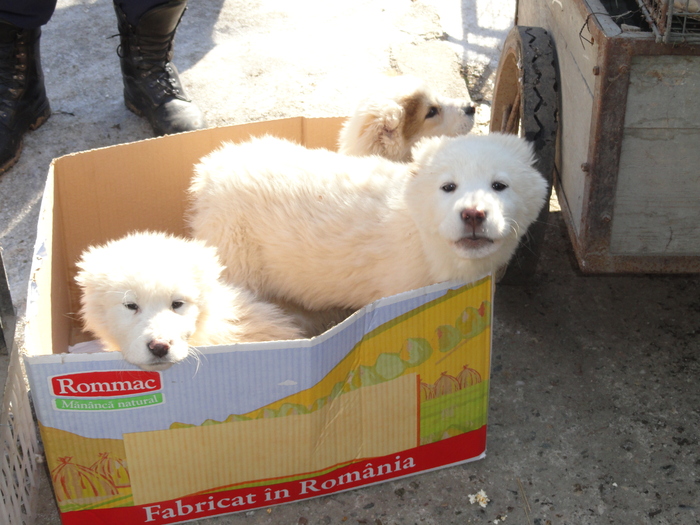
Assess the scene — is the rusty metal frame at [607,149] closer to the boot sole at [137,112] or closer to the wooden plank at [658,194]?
the wooden plank at [658,194]


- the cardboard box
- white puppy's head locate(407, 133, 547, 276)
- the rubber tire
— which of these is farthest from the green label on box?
the rubber tire

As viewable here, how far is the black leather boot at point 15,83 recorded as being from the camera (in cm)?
383

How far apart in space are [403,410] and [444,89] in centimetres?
295

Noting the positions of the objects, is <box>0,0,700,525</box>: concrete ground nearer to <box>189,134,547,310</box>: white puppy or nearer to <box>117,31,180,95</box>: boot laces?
<box>117,31,180,95</box>: boot laces

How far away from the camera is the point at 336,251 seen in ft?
9.08

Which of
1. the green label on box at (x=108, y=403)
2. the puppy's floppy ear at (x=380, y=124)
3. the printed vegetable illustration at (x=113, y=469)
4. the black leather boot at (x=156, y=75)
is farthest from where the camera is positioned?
the black leather boot at (x=156, y=75)

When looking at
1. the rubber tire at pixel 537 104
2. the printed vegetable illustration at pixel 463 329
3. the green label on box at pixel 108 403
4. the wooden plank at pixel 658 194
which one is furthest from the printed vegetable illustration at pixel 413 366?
the rubber tire at pixel 537 104

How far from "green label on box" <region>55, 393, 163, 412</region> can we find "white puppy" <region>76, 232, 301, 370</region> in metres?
0.09

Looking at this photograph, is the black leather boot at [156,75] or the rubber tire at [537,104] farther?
the black leather boot at [156,75]

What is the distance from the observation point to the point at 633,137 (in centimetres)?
213

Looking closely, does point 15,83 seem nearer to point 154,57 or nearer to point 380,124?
point 154,57

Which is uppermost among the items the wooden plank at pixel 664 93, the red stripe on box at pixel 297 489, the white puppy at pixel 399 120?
the wooden plank at pixel 664 93

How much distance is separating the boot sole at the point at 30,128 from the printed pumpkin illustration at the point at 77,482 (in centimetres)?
233

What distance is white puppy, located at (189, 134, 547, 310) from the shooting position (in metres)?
2.38
